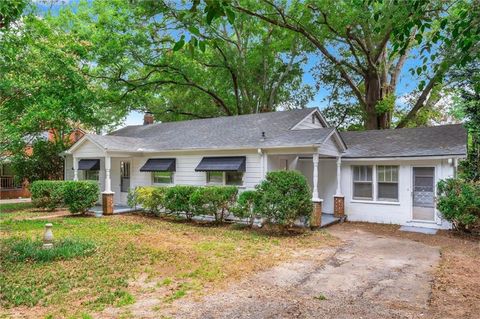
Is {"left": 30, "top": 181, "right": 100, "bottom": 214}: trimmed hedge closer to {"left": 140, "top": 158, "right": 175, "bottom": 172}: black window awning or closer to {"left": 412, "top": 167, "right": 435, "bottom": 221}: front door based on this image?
{"left": 140, "top": 158, "right": 175, "bottom": 172}: black window awning

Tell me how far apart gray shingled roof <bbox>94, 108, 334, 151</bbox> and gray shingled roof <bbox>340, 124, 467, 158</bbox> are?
214 cm

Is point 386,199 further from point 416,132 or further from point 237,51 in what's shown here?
point 237,51

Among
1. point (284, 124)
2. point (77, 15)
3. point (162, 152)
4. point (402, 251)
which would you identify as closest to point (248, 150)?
point (284, 124)

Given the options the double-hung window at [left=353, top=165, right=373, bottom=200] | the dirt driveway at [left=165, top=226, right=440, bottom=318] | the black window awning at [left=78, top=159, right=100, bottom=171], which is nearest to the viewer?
the dirt driveway at [left=165, top=226, right=440, bottom=318]

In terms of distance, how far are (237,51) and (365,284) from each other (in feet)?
68.3

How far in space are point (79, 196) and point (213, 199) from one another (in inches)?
226

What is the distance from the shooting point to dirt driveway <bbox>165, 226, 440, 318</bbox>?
14.8 feet

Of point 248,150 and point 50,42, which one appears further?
point 50,42

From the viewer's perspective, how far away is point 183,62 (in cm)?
2142

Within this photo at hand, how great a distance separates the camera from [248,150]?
1255cm

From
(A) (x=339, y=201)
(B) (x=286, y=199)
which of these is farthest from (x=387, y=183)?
(B) (x=286, y=199)

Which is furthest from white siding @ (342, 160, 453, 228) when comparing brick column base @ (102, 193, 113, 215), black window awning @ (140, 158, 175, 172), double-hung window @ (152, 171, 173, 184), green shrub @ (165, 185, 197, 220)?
brick column base @ (102, 193, 113, 215)

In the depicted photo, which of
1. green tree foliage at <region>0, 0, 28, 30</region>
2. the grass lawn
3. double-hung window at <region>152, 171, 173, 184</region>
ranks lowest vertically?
the grass lawn

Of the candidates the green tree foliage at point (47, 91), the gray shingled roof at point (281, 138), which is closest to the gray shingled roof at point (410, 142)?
the gray shingled roof at point (281, 138)
